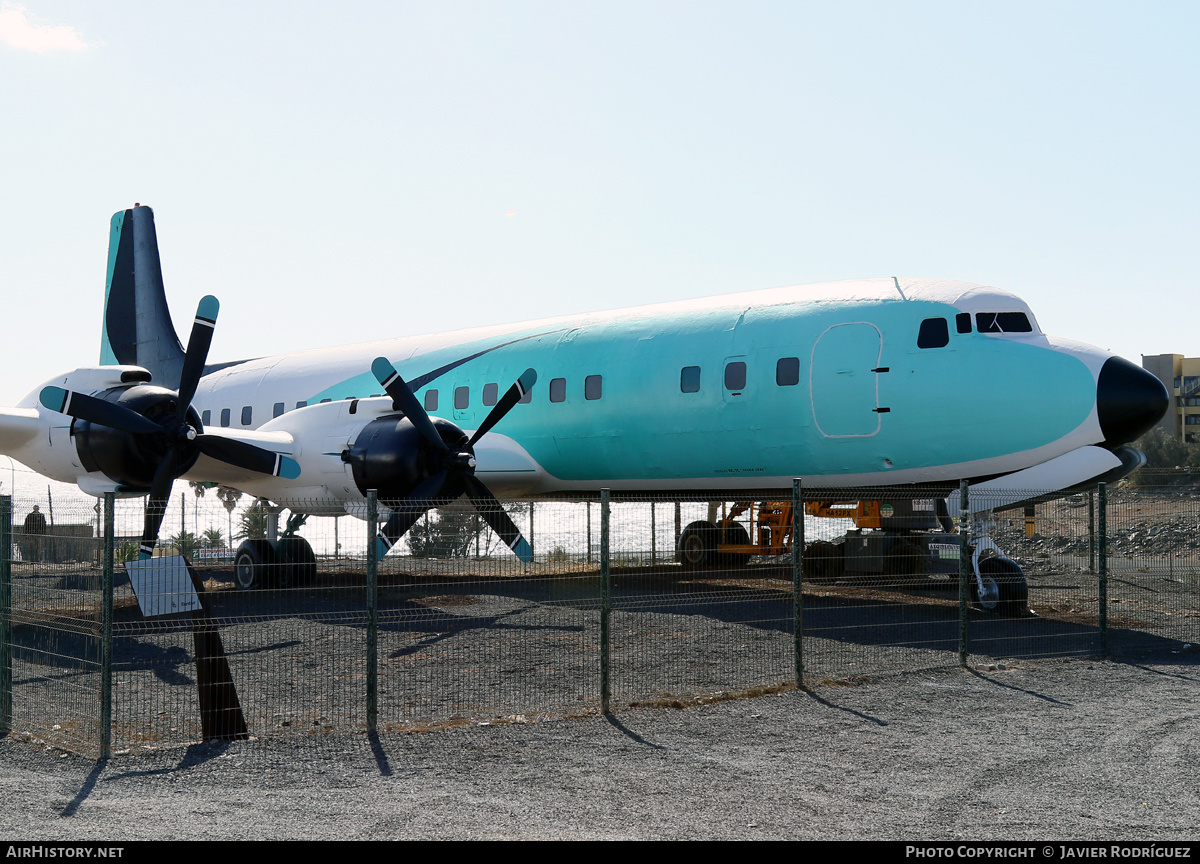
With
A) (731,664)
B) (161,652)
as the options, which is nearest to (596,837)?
(731,664)

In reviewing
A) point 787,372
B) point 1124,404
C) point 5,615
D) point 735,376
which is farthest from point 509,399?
point 5,615

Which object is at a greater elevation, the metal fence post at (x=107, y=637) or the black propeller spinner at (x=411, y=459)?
the black propeller spinner at (x=411, y=459)

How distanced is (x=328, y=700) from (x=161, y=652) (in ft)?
10.8

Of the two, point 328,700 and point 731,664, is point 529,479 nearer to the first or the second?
point 731,664

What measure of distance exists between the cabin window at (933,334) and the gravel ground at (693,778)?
6.42 metres

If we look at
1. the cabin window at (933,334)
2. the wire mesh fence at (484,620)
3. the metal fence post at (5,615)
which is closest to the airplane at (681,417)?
the cabin window at (933,334)

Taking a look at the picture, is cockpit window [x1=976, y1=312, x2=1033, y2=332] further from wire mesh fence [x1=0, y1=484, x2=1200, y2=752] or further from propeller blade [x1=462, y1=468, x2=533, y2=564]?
propeller blade [x1=462, y1=468, x2=533, y2=564]

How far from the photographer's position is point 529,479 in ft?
63.3

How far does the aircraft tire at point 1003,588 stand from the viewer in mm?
13664

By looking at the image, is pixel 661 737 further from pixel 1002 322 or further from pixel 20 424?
pixel 20 424

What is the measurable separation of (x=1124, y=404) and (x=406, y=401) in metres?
9.82

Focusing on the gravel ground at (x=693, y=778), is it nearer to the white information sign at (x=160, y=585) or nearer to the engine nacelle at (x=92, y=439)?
the white information sign at (x=160, y=585)

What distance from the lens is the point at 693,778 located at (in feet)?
22.4

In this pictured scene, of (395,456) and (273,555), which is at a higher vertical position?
(395,456)
